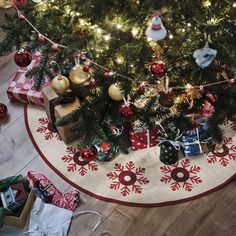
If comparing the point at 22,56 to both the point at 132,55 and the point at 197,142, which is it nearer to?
the point at 132,55

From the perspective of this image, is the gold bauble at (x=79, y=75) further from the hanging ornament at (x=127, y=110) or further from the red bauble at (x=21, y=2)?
the red bauble at (x=21, y=2)

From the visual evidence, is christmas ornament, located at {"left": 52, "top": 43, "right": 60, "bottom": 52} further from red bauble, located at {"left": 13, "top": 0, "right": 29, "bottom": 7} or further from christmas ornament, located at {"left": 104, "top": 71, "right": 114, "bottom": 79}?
red bauble, located at {"left": 13, "top": 0, "right": 29, "bottom": 7}

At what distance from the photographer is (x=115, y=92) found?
1.45m

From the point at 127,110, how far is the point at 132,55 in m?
0.19

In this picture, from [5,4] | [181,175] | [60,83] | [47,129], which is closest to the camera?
[60,83]

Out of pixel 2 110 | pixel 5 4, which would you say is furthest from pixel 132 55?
pixel 5 4

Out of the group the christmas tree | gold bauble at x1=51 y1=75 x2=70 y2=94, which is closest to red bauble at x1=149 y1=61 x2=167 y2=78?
the christmas tree

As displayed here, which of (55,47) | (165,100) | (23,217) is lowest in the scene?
(23,217)

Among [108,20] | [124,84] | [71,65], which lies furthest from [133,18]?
[71,65]

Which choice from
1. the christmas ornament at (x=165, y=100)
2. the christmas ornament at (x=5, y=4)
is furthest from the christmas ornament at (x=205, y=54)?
the christmas ornament at (x=5, y=4)

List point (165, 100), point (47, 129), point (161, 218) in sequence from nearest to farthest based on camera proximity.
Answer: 1. point (165, 100)
2. point (161, 218)
3. point (47, 129)

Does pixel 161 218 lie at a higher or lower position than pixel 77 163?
lower

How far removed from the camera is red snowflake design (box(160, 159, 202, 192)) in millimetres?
1779

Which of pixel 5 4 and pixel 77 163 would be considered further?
pixel 5 4
